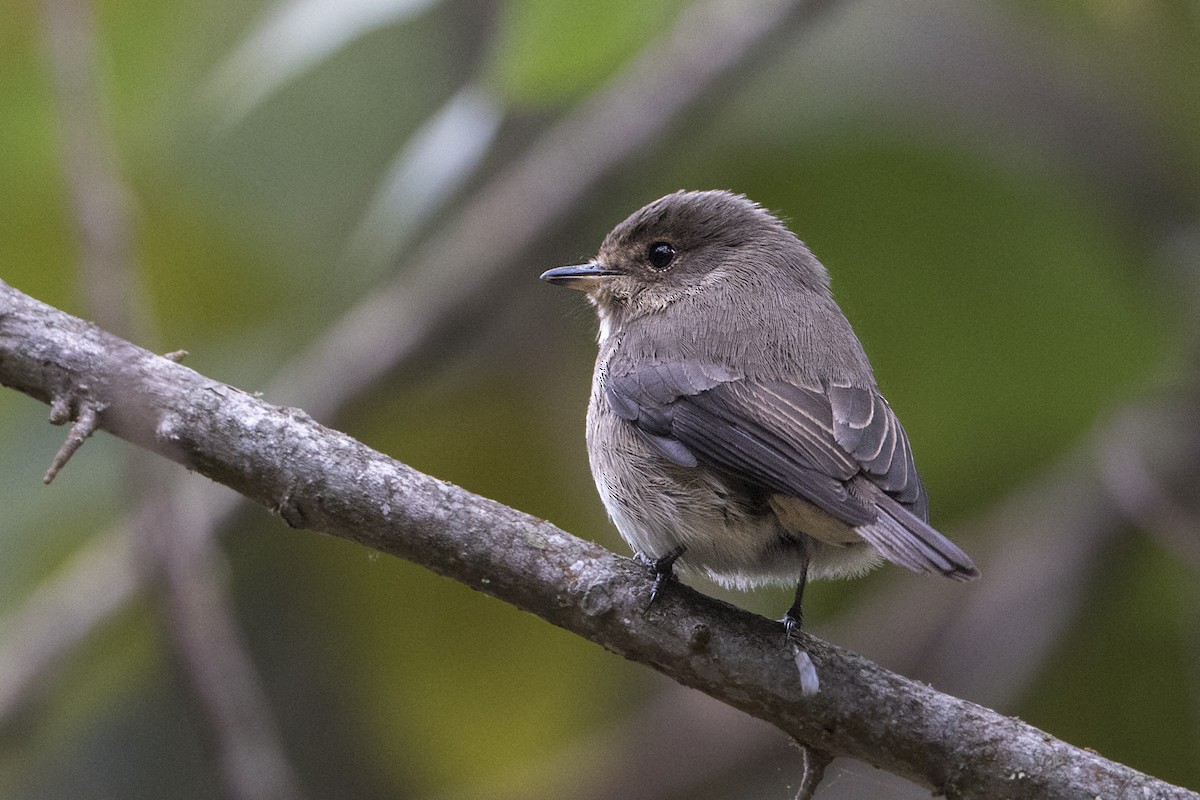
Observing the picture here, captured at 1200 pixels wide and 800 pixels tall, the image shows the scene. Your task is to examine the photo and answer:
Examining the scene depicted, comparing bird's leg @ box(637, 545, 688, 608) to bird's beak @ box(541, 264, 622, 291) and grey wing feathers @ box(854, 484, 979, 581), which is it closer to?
grey wing feathers @ box(854, 484, 979, 581)

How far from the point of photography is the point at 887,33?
5.27 meters

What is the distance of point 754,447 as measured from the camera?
3205 mm

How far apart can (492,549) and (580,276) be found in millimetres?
1558

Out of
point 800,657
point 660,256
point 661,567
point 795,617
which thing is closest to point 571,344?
point 660,256

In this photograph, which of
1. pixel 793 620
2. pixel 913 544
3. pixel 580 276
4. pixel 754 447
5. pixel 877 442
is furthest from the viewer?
pixel 580 276

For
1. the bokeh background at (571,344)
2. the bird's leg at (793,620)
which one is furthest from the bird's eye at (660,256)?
the bird's leg at (793,620)

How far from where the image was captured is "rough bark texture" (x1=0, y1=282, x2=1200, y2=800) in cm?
286

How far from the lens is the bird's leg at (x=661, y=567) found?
3020 mm

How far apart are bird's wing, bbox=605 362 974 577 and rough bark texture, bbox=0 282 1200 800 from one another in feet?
1.00

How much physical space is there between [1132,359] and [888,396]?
0.91 metres

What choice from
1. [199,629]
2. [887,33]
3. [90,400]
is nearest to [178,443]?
[90,400]

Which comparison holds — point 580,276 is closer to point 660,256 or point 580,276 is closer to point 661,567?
point 660,256

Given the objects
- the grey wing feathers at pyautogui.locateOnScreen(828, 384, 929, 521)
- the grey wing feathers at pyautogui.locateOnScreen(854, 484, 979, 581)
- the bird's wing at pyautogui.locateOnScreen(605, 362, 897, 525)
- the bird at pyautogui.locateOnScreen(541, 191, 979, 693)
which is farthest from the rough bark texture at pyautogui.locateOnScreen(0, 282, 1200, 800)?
the grey wing feathers at pyautogui.locateOnScreen(828, 384, 929, 521)

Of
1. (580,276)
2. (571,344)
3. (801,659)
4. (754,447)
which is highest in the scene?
(571,344)
